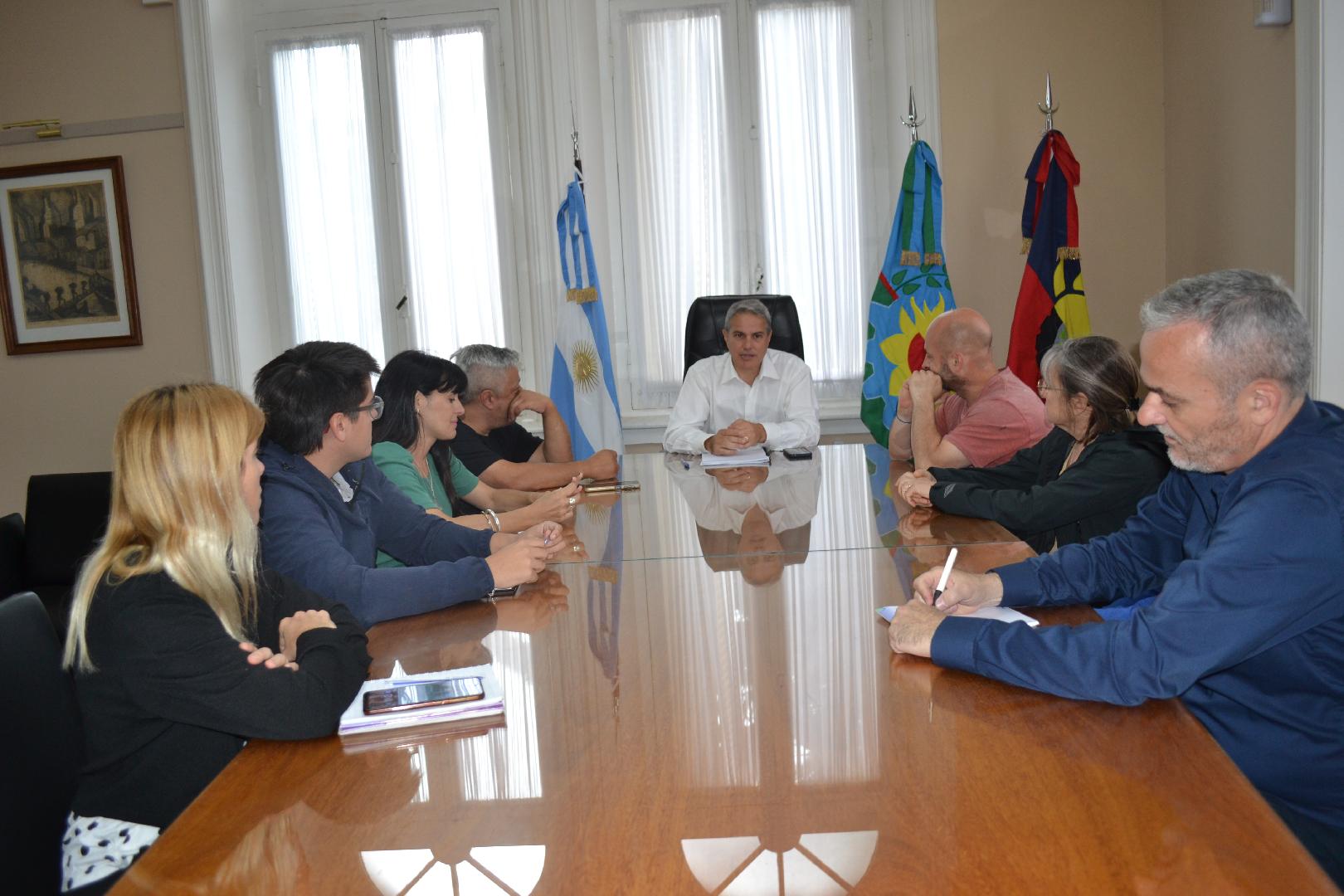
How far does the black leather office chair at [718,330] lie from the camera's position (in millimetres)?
4996

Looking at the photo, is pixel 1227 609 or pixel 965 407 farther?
pixel 965 407

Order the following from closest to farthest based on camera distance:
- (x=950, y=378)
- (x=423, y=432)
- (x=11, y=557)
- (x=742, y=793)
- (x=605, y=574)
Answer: (x=742, y=793)
(x=605, y=574)
(x=423, y=432)
(x=950, y=378)
(x=11, y=557)

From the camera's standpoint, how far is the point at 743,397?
4.82 metres

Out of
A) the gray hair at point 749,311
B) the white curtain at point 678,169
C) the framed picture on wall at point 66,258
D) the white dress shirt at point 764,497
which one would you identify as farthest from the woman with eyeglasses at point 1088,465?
the framed picture on wall at point 66,258

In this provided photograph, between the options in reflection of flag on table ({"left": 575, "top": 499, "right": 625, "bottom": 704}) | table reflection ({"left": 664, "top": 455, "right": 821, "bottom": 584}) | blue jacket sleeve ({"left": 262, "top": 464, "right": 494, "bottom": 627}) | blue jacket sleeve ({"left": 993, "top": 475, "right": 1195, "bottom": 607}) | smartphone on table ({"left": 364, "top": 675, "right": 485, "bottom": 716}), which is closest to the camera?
smartphone on table ({"left": 364, "top": 675, "right": 485, "bottom": 716})

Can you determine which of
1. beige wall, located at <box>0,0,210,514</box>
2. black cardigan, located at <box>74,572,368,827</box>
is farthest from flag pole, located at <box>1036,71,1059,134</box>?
black cardigan, located at <box>74,572,368,827</box>

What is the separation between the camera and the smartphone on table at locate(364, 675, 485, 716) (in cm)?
148

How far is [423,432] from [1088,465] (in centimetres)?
174

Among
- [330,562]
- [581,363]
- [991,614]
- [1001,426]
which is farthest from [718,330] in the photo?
[991,614]

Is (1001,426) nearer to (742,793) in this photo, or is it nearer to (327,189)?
(742,793)

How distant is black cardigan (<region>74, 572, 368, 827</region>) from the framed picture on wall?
510 cm

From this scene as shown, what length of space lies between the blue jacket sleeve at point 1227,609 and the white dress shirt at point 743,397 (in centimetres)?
319

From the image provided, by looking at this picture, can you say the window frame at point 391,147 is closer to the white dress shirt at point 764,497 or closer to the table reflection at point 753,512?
the table reflection at point 753,512

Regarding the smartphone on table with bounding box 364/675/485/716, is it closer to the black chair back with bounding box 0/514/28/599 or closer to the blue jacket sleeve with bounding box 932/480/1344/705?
the blue jacket sleeve with bounding box 932/480/1344/705
